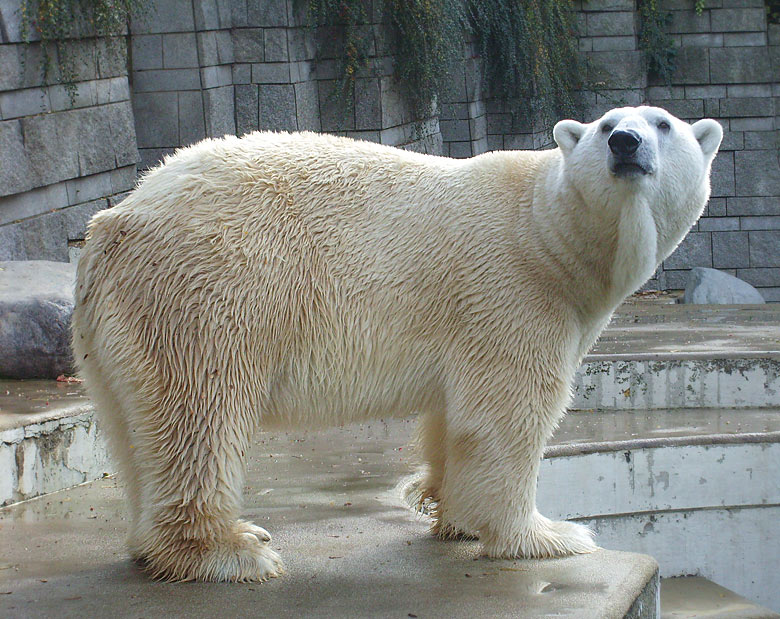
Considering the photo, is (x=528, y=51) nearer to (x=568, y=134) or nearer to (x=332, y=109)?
(x=332, y=109)

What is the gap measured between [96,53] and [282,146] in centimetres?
378

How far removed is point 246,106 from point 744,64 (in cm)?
732

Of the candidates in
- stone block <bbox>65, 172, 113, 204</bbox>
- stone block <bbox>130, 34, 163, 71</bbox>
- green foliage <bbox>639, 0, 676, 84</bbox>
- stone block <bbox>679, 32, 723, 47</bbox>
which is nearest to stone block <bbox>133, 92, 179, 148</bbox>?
stone block <bbox>130, 34, 163, 71</bbox>

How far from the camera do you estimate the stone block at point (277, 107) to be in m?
7.46

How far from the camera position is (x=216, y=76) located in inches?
286

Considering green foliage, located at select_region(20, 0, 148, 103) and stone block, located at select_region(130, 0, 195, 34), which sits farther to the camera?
stone block, located at select_region(130, 0, 195, 34)

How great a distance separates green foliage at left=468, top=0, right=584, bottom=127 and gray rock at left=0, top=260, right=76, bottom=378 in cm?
668

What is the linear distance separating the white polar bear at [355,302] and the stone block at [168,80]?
4.29m

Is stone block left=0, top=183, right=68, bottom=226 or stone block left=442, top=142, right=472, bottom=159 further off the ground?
stone block left=0, top=183, right=68, bottom=226

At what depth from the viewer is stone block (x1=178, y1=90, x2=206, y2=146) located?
716 cm

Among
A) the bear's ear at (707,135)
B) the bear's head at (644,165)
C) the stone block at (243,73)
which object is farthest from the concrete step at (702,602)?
the stone block at (243,73)

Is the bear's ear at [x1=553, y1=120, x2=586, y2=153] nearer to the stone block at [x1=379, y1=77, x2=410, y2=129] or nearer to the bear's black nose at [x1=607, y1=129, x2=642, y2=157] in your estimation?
the bear's black nose at [x1=607, y1=129, x2=642, y2=157]

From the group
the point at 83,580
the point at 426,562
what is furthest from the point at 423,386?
the point at 83,580

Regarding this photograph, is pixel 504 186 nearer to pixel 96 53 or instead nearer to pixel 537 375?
pixel 537 375
